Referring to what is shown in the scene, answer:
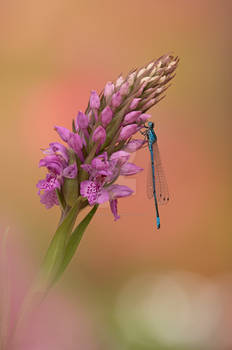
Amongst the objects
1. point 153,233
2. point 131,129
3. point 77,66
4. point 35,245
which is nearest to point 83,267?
point 35,245

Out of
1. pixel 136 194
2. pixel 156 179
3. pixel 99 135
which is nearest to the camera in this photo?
pixel 99 135

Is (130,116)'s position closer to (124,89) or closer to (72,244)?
(124,89)

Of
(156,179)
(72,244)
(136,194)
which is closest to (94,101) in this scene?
(72,244)

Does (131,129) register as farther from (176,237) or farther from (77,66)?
(176,237)

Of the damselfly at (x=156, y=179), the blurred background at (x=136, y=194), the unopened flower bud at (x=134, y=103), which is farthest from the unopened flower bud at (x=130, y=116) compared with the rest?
the blurred background at (x=136, y=194)

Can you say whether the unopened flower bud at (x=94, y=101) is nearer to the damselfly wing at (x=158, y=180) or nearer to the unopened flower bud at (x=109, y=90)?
the unopened flower bud at (x=109, y=90)
